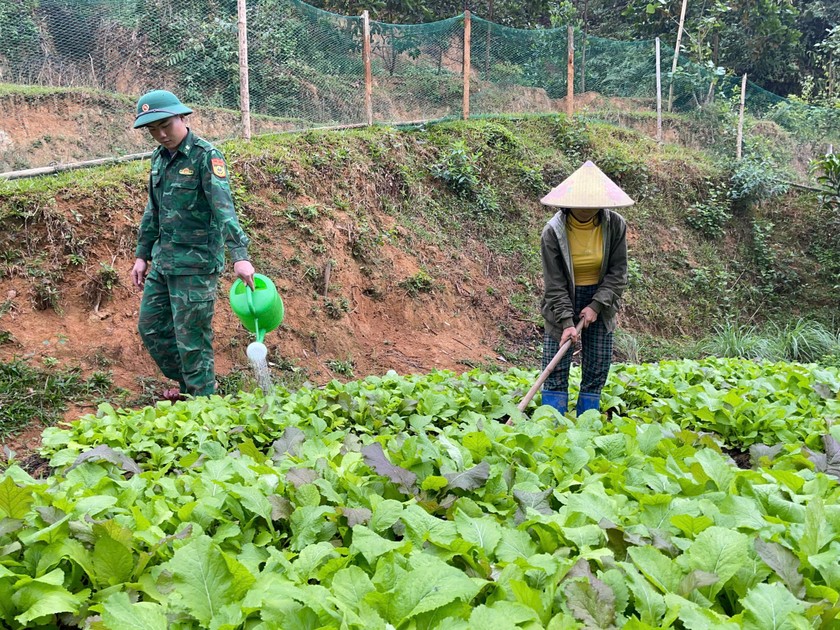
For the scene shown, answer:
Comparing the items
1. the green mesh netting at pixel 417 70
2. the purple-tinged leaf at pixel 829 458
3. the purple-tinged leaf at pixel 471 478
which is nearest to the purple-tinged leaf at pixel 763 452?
the purple-tinged leaf at pixel 829 458

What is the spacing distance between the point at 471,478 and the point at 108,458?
4.47 feet

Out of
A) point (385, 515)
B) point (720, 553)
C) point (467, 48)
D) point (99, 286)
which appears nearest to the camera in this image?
point (720, 553)

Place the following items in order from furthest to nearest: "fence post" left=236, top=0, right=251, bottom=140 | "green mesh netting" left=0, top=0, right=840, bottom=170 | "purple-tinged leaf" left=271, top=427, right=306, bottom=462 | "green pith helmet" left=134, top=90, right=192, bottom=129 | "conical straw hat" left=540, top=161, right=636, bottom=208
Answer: "green mesh netting" left=0, top=0, right=840, bottom=170
"fence post" left=236, top=0, right=251, bottom=140
"conical straw hat" left=540, top=161, right=636, bottom=208
"green pith helmet" left=134, top=90, right=192, bottom=129
"purple-tinged leaf" left=271, top=427, right=306, bottom=462

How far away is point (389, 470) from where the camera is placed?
238 centimetres

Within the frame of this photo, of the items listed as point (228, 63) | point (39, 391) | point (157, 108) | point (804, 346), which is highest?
point (228, 63)

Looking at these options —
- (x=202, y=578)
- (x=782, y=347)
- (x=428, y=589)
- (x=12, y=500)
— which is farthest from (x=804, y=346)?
(x=12, y=500)

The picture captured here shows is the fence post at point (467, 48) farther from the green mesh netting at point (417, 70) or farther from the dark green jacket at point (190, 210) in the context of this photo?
the dark green jacket at point (190, 210)

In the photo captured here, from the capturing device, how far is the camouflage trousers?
505 cm

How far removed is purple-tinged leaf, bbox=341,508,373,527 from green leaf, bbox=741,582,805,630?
0.95 meters

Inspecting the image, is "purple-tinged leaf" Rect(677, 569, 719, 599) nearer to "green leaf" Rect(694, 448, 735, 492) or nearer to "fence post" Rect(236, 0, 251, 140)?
"green leaf" Rect(694, 448, 735, 492)

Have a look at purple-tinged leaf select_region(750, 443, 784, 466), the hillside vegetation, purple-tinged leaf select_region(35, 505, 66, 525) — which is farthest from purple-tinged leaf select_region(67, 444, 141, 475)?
the hillside vegetation

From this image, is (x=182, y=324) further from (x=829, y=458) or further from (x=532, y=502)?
(x=829, y=458)

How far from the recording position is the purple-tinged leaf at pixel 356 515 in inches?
77.7

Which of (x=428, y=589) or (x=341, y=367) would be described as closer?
(x=428, y=589)
